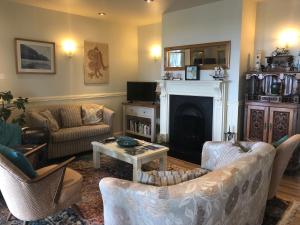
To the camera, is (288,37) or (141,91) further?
(141,91)

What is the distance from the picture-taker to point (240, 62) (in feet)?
13.4

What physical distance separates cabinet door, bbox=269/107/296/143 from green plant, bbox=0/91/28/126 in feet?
13.0

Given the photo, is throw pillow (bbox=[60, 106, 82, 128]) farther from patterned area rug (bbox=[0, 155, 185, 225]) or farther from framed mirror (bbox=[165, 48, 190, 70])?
framed mirror (bbox=[165, 48, 190, 70])

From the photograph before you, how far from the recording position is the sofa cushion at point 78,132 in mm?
4147

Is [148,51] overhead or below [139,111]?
overhead

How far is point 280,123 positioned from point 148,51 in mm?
3385

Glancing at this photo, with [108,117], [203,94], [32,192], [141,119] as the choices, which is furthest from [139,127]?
[32,192]

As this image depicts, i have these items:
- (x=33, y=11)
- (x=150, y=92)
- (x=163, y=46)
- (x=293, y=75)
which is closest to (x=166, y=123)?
(x=150, y=92)

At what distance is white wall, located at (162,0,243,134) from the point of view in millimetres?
4036

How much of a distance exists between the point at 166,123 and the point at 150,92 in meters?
0.81

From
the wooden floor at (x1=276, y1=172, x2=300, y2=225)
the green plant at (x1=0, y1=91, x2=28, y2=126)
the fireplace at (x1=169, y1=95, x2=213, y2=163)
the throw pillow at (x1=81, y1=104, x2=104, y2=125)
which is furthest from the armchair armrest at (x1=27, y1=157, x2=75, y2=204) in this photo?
the throw pillow at (x1=81, y1=104, x2=104, y2=125)

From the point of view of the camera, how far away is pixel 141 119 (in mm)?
5867

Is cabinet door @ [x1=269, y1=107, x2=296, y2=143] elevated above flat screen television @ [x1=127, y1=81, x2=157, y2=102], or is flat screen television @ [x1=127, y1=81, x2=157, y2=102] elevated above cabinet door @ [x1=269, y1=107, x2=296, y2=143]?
flat screen television @ [x1=127, y1=81, x2=157, y2=102]

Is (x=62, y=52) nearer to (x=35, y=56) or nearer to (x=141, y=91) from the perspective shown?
(x=35, y=56)
